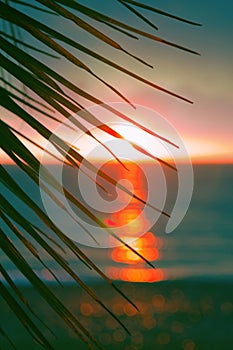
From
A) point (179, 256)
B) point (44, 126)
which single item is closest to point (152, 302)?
point (179, 256)

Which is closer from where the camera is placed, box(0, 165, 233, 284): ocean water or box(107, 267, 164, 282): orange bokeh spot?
box(107, 267, 164, 282): orange bokeh spot

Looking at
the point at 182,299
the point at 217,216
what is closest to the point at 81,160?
the point at 182,299

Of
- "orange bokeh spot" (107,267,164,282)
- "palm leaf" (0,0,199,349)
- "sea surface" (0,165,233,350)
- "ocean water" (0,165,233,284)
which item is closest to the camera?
"palm leaf" (0,0,199,349)

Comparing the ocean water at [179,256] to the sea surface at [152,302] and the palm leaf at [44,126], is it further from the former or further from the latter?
the palm leaf at [44,126]

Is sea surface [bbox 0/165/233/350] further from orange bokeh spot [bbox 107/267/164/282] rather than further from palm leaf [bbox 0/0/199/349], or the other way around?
palm leaf [bbox 0/0/199/349]

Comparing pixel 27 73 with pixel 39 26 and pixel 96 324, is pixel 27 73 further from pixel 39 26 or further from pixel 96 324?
pixel 96 324

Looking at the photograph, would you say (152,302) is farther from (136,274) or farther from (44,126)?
(44,126)

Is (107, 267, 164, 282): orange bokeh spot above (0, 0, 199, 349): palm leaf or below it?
below

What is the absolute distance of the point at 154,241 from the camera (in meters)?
18.1

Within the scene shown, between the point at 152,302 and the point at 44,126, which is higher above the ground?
the point at 44,126

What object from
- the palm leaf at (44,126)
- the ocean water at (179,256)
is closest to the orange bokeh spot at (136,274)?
the ocean water at (179,256)

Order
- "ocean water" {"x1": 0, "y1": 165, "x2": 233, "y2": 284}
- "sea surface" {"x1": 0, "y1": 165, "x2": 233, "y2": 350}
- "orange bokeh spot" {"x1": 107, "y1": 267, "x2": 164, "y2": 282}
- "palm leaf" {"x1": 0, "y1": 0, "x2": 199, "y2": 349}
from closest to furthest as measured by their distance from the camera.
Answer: "palm leaf" {"x1": 0, "y1": 0, "x2": 199, "y2": 349}, "sea surface" {"x1": 0, "y1": 165, "x2": 233, "y2": 350}, "orange bokeh spot" {"x1": 107, "y1": 267, "x2": 164, "y2": 282}, "ocean water" {"x1": 0, "y1": 165, "x2": 233, "y2": 284}

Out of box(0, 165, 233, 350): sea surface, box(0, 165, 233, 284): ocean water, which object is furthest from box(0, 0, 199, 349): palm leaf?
box(0, 165, 233, 284): ocean water

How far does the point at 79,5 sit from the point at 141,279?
11.0m
